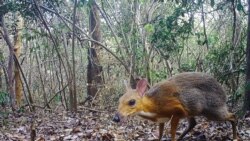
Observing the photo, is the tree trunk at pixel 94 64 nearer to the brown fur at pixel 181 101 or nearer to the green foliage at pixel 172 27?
the green foliage at pixel 172 27

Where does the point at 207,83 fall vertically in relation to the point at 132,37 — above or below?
below

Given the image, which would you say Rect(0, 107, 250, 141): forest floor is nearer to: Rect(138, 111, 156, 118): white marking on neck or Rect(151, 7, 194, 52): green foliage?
Rect(138, 111, 156, 118): white marking on neck

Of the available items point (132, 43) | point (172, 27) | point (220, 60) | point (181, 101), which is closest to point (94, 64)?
point (132, 43)

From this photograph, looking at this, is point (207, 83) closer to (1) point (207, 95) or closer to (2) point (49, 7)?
(1) point (207, 95)

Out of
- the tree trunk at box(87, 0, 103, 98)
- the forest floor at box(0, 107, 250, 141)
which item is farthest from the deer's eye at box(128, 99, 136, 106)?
the tree trunk at box(87, 0, 103, 98)

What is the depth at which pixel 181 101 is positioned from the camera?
5.16m

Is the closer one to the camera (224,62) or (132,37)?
(224,62)

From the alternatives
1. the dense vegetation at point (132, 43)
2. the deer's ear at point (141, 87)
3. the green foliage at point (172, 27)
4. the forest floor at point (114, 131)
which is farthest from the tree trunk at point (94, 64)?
the deer's ear at point (141, 87)

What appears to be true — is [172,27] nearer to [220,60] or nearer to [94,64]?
[220,60]

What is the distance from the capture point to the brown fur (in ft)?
16.6

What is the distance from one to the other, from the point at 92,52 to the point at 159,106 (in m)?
10.5

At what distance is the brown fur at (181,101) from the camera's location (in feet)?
16.6

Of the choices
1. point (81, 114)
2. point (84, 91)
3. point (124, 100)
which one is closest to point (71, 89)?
point (81, 114)

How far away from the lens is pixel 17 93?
53.6 ft
